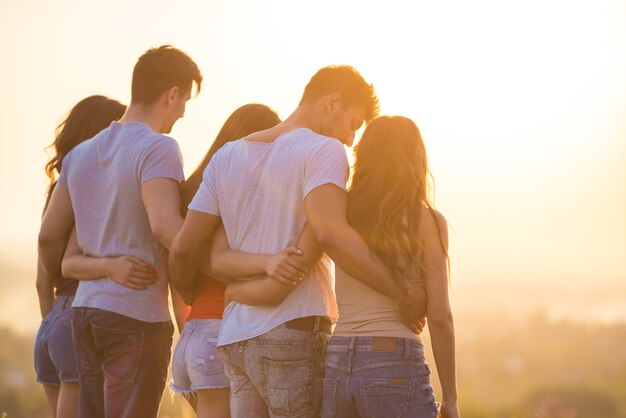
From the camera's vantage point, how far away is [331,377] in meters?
3.92

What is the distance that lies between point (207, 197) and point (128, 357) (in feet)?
3.00

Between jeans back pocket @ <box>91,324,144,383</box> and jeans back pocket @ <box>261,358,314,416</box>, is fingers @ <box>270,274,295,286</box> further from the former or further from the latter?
jeans back pocket @ <box>91,324,144,383</box>

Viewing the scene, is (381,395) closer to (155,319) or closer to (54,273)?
(155,319)

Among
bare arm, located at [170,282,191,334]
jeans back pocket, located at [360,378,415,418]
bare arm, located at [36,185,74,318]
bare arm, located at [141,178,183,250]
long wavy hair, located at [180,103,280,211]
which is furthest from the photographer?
bare arm, located at [36,185,74,318]

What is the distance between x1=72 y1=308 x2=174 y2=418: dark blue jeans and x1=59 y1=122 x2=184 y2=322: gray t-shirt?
58 mm

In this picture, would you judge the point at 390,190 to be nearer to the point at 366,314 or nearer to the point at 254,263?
the point at 366,314

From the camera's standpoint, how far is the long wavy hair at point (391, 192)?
393cm

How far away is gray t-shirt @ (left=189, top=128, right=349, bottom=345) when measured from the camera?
155 inches

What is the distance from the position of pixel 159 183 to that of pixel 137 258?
0.39m

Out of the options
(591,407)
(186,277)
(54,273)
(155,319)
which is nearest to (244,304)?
(186,277)

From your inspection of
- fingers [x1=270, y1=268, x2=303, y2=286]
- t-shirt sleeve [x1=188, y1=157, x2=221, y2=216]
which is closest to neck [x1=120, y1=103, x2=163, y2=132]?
t-shirt sleeve [x1=188, y1=157, x2=221, y2=216]

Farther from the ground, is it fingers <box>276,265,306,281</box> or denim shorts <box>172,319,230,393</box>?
fingers <box>276,265,306,281</box>

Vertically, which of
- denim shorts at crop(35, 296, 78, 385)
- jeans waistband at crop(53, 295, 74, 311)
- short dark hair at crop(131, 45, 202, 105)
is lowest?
denim shorts at crop(35, 296, 78, 385)

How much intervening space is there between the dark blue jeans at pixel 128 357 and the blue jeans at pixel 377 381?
1030 millimetres
